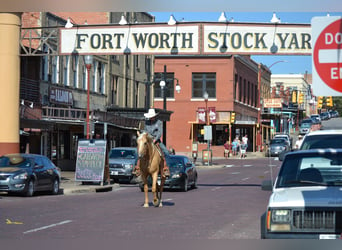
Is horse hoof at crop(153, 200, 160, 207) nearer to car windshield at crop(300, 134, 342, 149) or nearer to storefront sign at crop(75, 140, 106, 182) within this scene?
car windshield at crop(300, 134, 342, 149)

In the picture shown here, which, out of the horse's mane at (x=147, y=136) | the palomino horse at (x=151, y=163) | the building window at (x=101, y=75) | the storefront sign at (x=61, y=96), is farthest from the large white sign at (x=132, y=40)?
the building window at (x=101, y=75)

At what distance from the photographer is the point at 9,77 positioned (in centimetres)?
2814

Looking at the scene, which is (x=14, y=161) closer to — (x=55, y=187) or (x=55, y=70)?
(x=55, y=187)

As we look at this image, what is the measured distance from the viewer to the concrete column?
28000 mm

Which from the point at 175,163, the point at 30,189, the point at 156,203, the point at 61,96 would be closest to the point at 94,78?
the point at 61,96

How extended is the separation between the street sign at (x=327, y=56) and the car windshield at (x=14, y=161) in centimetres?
1810

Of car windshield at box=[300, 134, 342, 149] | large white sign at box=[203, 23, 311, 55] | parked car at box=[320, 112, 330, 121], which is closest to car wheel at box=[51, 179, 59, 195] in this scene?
large white sign at box=[203, 23, 311, 55]

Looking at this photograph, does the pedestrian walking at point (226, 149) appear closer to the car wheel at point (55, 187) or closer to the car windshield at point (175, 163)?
the car windshield at point (175, 163)

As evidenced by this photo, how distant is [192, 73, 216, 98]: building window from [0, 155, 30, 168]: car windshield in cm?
4681

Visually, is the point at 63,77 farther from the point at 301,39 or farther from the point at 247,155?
the point at 247,155

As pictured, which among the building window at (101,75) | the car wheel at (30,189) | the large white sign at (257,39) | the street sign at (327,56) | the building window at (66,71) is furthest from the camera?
the building window at (101,75)

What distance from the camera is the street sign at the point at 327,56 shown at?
886cm

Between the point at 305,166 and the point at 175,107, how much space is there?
6106 cm

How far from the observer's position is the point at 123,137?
5662cm
